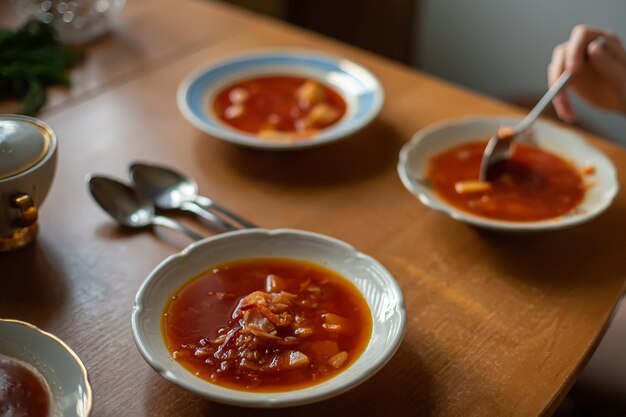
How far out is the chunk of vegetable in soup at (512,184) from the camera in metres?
1.18

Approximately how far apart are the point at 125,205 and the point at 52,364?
399 millimetres

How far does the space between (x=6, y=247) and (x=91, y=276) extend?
143 millimetres

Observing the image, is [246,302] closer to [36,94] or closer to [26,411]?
[26,411]

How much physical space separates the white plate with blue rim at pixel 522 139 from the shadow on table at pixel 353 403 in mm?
310

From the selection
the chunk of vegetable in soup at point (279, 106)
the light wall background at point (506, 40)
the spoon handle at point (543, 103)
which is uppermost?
the spoon handle at point (543, 103)

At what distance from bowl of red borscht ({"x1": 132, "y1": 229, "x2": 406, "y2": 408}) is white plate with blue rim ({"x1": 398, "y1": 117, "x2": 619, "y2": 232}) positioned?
233mm

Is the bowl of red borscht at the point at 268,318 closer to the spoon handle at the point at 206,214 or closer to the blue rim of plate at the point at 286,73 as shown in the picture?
the spoon handle at the point at 206,214

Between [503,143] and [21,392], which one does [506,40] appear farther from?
[21,392]

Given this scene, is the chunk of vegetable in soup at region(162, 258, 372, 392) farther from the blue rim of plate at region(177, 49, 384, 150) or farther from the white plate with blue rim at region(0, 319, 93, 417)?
the blue rim of plate at region(177, 49, 384, 150)

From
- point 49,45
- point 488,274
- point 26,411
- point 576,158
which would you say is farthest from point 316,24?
point 26,411

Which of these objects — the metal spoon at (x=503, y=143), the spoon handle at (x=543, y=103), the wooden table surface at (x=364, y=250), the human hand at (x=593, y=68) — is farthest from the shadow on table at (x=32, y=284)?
the human hand at (x=593, y=68)

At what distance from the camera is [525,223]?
3.70ft

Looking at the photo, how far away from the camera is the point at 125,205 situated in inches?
47.1

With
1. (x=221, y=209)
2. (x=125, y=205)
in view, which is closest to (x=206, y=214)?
(x=221, y=209)
